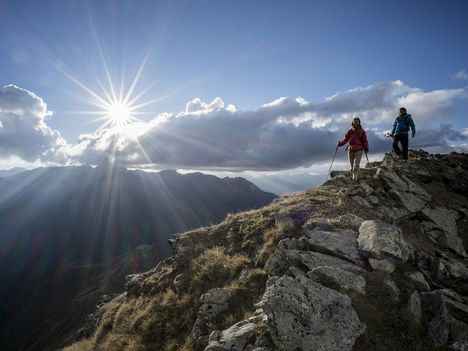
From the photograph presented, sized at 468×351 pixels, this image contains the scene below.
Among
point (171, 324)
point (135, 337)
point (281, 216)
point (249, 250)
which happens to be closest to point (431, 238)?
point (281, 216)

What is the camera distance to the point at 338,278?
419 inches

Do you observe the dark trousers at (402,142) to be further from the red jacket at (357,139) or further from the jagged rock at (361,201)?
the jagged rock at (361,201)

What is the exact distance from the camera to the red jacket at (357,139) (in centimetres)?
2033

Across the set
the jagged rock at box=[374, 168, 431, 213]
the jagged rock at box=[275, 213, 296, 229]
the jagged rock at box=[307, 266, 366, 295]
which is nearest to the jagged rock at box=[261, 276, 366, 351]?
the jagged rock at box=[307, 266, 366, 295]

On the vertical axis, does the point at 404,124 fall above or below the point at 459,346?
above

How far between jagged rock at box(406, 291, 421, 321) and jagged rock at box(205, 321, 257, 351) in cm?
508

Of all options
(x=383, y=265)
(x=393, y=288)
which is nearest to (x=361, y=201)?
(x=383, y=265)

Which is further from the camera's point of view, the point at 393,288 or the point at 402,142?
the point at 402,142

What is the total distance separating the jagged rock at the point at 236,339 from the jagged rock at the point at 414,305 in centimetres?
508

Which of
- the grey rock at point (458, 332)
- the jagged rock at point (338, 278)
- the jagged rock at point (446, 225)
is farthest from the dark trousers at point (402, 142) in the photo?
the grey rock at point (458, 332)

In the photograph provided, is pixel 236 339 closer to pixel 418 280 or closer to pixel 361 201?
pixel 418 280

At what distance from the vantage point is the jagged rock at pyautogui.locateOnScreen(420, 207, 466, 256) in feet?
51.8

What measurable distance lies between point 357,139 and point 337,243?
388 inches

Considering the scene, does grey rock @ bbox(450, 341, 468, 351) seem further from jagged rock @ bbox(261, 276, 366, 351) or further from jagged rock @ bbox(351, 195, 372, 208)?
jagged rock @ bbox(351, 195, 372, 208)
